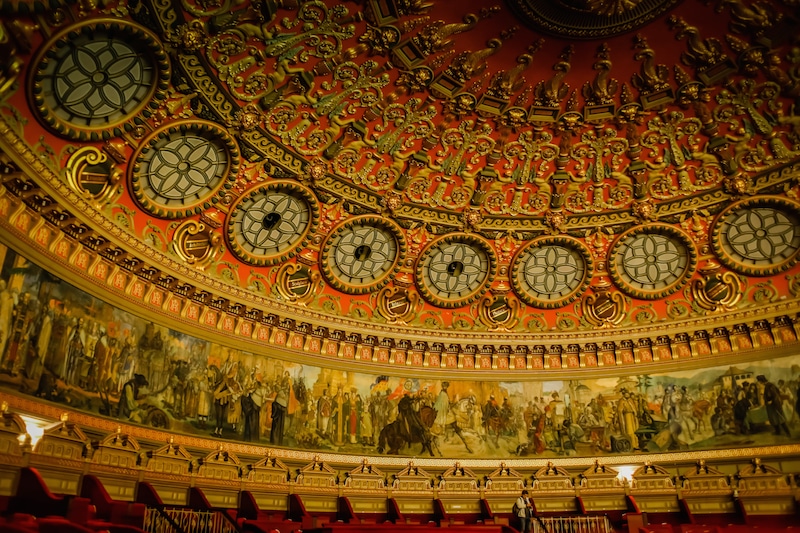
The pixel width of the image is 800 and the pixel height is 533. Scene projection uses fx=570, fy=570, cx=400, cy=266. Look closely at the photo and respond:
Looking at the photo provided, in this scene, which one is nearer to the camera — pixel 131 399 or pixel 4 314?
pixel 4 314

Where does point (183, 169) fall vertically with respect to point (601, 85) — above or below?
below

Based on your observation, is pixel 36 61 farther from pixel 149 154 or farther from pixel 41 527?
pixel 41 527

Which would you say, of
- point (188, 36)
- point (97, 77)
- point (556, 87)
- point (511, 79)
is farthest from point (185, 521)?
point (556, 87)

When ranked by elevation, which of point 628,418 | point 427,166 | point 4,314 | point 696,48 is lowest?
point 628,418

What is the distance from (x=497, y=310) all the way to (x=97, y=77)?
14.9 metres

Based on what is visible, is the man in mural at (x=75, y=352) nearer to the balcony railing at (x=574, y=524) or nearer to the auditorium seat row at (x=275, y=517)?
the auditorium seat row at (x=275, y=517)

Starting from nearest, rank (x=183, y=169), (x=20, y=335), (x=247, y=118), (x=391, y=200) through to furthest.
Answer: (x=20, y=335) < (x=247, y=118) < (x=183, y=169) < (x=391, y=200)

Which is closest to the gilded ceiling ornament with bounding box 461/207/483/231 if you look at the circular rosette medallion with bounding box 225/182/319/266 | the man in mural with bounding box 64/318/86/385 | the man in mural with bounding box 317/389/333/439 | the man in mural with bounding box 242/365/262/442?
the circular rosette medallion with bounding box 225/182/319/266

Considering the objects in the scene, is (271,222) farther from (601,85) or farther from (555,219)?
(601,85)

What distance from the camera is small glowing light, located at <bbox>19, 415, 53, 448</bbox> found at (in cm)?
1022

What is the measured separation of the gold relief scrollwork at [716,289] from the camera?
2000 cm

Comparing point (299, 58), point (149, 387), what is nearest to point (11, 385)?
point (149, 387)

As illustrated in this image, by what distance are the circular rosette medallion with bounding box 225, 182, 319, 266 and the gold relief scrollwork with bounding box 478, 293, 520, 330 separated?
721 cm

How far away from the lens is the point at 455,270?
834 inches
